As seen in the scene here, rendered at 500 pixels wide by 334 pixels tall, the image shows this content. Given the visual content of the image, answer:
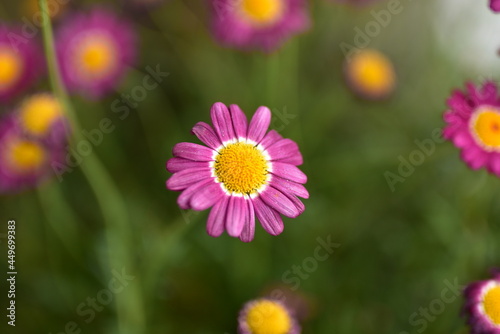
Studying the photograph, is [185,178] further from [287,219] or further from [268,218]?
[287,219]

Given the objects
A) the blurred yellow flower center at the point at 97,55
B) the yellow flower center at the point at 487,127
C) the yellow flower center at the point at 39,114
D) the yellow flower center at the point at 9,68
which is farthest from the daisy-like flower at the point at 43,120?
the yellow flower center at the point at 487,127

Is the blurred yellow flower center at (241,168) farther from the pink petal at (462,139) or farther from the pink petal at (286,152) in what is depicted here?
the pink petal at (462,139)

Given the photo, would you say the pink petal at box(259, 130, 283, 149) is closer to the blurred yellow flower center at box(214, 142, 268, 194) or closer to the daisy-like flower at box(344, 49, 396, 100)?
the blurred yellow flower center at box(214, 142, 268, 194)

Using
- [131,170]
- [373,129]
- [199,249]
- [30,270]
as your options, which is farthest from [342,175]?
[30,270]

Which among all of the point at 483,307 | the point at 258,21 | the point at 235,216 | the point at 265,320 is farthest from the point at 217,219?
the point at 258,21

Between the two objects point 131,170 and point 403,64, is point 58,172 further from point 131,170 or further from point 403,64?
point 403,64

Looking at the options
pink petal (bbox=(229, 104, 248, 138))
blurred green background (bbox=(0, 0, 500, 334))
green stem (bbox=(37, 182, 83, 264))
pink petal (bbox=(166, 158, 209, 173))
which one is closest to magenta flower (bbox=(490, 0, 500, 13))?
blurred green background (bbox=(0, 0, 500, 334))
